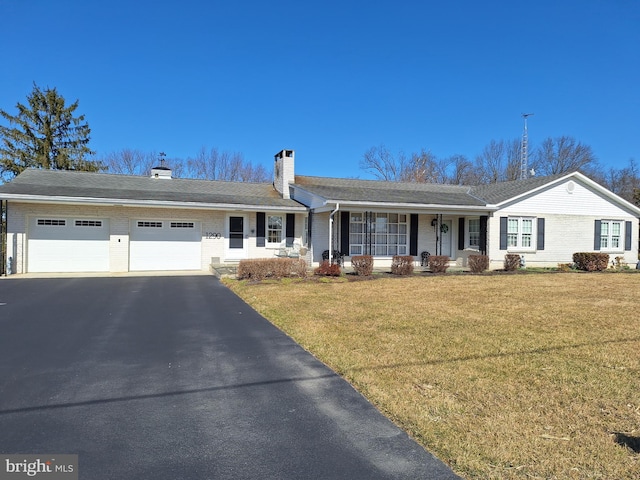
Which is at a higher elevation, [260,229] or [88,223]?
[88,223]

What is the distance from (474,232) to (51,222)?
1703 centimetres

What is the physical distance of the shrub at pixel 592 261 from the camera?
57.8ft

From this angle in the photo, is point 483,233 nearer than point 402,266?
No

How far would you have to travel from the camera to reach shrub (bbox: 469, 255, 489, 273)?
52.3 feet

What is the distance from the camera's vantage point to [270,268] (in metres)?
12.7

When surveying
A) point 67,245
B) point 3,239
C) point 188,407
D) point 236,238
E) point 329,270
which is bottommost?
point 188,407

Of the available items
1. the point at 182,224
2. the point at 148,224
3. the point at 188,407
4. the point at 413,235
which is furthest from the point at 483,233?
the point at 188,407

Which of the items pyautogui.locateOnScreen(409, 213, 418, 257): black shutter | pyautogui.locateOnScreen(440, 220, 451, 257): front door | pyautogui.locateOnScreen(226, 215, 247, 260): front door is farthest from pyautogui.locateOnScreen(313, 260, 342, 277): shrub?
pyautogui.locateOnScreen(440, 220, 451, 257): front door

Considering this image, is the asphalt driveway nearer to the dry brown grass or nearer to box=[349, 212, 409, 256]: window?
the dry brown grass

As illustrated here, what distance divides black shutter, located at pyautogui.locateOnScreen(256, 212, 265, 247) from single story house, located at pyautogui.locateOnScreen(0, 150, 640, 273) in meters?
0.04

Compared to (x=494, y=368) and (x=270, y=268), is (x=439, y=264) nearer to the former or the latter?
(x=270, y=268)

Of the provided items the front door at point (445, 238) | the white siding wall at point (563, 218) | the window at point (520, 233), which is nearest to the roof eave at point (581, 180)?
the white siding wall at point (563, 218)

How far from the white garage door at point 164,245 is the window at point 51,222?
230 cm

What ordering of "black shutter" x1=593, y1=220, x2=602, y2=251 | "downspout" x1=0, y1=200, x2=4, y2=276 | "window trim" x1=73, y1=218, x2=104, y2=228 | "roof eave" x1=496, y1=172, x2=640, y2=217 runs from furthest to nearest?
1. "black shutter" x1=593, y1=220, x2=602, y2=251
2. "roof eave" x1=496, y1=172, x2=640, y2=217
3. "window trim" x1=73, y1=218, x2=104, y2=228
4. "downspout" x1=0, y1=200, x2=4, y2=276
